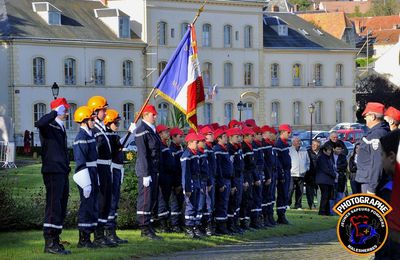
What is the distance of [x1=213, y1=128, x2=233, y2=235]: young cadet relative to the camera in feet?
74.7

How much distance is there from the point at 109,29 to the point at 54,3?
15.0 ft

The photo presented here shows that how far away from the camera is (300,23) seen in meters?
106

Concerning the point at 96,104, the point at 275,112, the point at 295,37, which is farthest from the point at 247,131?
the point at 295,37

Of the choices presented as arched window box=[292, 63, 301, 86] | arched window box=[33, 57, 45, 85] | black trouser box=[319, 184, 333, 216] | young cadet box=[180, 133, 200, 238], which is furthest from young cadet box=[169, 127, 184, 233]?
arched window box=[292, 63, 301, 86]

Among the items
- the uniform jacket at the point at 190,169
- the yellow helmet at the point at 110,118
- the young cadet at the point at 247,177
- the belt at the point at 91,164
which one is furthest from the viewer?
the young cadet at the point at 247,177

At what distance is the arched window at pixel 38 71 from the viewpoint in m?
79.6

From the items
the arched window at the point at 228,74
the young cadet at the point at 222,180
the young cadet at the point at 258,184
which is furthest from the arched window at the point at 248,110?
the young cadet at the point at 222,180

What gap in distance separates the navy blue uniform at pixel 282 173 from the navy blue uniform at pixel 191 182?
415 centimetres

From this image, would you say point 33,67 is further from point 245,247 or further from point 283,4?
point 283,4

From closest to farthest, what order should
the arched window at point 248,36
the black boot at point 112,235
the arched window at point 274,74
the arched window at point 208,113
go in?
the black boot at point 112,235 < the arched window at point 208,113 < the arched window at point 248,36 < the arched window at point 274,74

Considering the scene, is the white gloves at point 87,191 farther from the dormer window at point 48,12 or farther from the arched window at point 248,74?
the arched window at point 248,74

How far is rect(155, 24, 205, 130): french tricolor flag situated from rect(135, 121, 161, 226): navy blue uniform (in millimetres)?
2653

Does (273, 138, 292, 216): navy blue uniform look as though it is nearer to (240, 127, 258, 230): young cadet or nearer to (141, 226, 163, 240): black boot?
(240, 127, 258, 230): young cadet

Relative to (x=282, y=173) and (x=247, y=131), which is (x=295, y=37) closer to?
(x=282, y=173)
